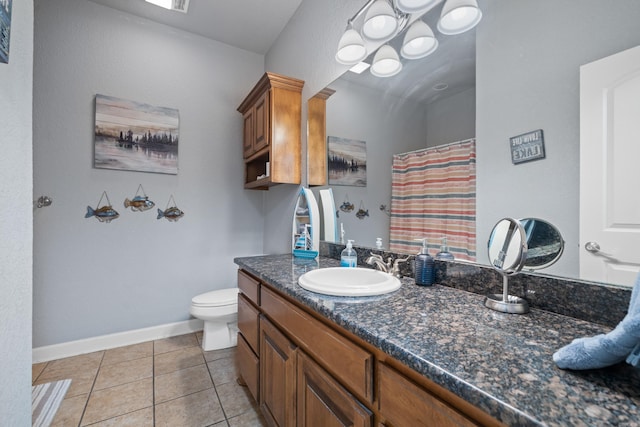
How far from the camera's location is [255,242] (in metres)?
2.95

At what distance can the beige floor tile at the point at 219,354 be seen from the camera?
2143 millimetres

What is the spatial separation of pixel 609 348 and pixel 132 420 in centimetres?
205

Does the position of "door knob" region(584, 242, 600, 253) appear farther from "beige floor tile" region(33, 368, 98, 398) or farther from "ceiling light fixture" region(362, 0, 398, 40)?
"beige floor tile" region(33, 368, 98, 398)

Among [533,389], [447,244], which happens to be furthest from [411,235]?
[533,389]

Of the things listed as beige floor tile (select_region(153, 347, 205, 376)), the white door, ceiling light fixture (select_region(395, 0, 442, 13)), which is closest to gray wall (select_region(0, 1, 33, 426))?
beige floor tile (select_region(153, 347, 205, 376))

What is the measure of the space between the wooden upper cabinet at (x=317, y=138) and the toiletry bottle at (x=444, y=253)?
0.96m

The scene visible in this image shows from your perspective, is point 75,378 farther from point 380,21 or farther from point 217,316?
point 380,21

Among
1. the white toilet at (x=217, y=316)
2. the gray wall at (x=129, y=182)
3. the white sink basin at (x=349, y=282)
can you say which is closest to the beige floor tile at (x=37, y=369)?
the gray wall at (x=129, y=182)

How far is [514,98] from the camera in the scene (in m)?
0.91

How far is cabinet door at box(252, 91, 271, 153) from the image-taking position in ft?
7.01

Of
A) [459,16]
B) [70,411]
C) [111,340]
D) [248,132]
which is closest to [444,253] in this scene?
[459,16]

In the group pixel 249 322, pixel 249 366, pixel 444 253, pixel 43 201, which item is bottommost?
pixel 249 366

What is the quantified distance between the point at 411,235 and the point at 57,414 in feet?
7.19

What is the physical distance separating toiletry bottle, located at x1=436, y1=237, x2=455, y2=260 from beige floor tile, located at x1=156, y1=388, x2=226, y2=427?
4.82 ft
